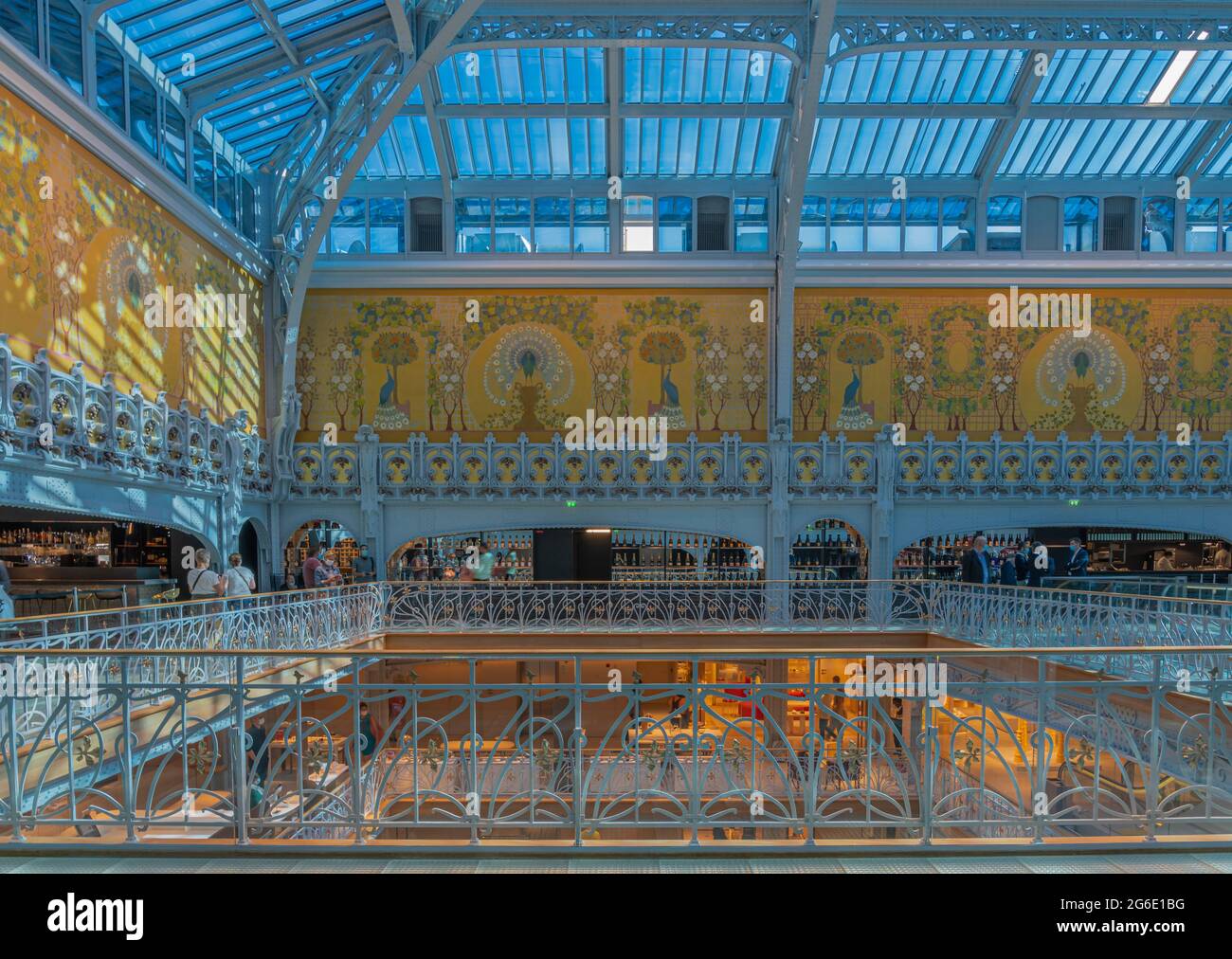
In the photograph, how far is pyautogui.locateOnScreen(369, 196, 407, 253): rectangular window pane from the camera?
18.0m

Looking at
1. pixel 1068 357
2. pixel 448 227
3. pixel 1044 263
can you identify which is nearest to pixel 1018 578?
pixel 1068 357

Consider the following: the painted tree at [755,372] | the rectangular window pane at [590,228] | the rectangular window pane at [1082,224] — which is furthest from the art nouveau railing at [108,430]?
the rectangular window pane at [1082,224]

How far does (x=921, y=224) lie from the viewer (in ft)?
59.3

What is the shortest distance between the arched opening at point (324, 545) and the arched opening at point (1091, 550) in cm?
1243

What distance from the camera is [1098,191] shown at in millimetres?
17984

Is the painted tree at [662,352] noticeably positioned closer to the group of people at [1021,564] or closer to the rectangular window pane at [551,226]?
the rectangular window pane at [551,226]

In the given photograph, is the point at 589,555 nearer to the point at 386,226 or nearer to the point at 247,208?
the point at 386,226

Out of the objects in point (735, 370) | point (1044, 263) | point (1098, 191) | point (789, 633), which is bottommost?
point (789, 633)

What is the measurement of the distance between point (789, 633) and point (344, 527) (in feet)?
31.8

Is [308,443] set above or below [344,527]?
above

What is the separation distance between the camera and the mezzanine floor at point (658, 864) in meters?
3.76
